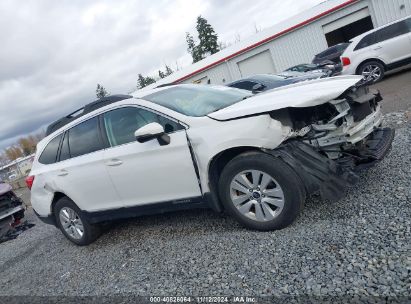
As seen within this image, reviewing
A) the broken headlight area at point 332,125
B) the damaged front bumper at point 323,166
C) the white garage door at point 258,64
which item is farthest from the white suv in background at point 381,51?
the white garage door at point 258,64

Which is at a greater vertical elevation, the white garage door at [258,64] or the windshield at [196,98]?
the white garage door at [258,64]

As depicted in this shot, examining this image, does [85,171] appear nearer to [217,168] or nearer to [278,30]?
[217,168]

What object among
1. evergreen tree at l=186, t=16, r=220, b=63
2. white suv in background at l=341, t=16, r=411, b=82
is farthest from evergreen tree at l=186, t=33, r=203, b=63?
white suv in background at l=341, t=16, r=411, b=82

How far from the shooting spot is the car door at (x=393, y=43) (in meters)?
10.8

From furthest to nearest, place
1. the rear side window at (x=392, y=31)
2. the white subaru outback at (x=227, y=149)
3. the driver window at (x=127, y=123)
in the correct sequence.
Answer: the rear side window at (x=392, y=31) < the driver window at (x=127, y=123) < the white subaru outback at (x=227, y=149)

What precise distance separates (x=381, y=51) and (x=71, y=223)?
33.5 feet

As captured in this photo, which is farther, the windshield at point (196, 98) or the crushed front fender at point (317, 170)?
the windshield at point (196, 98)

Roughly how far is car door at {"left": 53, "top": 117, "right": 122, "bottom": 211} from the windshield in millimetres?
1027

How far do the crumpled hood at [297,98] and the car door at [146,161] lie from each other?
0.57 meters

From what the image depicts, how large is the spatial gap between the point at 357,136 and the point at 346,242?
105 cm

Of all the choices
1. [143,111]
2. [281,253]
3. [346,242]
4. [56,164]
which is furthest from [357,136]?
[56,164]

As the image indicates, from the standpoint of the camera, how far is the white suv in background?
1082 centimetres

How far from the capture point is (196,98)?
4535 millimetres

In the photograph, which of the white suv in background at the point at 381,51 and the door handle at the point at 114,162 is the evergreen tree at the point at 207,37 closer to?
the white suv in background at the point at 381,51
